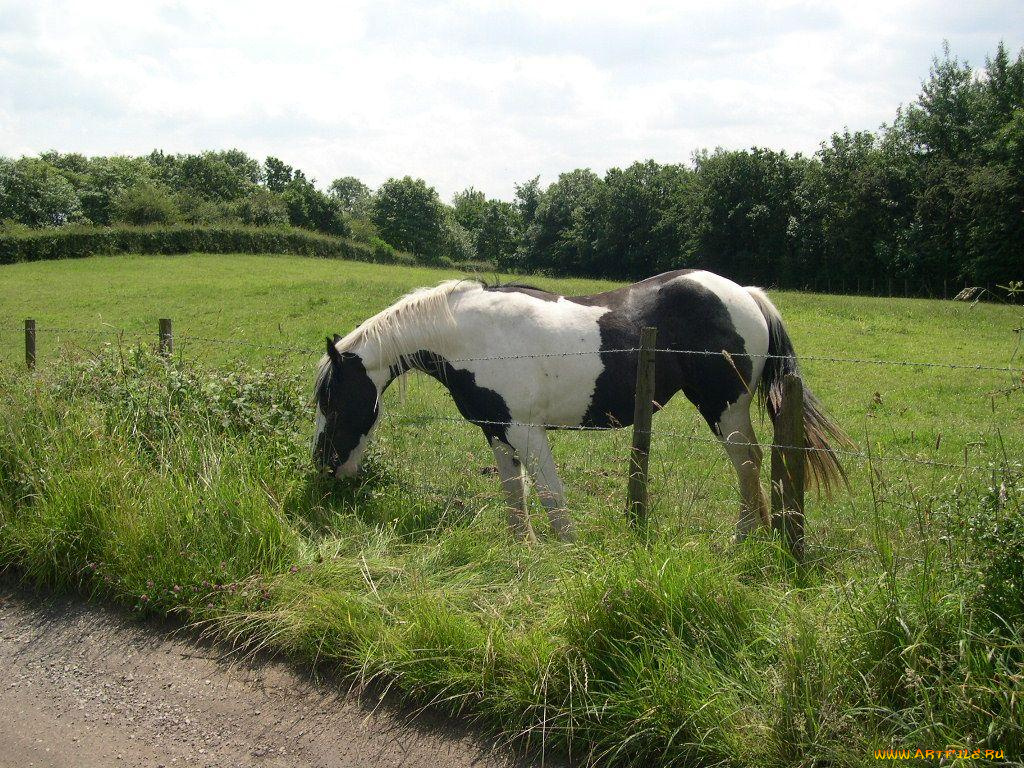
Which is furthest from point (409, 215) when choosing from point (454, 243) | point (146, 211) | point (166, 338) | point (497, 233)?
point (166, 338)

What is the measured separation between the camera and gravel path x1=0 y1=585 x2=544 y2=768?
9.54 ft

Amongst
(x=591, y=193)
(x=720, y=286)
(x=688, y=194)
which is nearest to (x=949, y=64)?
(x=688, y=194)

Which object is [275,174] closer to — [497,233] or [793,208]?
[497,233]

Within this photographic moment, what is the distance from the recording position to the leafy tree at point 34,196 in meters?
55.7

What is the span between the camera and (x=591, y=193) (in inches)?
2372

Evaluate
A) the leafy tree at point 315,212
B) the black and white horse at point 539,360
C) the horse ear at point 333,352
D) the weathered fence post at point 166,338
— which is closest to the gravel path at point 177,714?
the black and white horse at point 539,360

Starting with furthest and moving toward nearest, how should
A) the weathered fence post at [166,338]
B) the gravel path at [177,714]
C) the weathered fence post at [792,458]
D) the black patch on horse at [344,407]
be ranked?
the weathered fence post at [166,338] → the black patch on horse at [344,407] → the weathered fence post at [792,458] → the gravel path at [177,714]

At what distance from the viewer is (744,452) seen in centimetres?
504

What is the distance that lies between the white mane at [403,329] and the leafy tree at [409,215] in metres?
72.7

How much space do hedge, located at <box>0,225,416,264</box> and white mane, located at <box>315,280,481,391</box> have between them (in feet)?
127

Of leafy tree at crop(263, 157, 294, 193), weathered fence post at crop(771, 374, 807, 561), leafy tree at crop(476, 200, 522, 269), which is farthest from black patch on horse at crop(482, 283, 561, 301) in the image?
leafy tree at crop(263, 157, 294, 193)

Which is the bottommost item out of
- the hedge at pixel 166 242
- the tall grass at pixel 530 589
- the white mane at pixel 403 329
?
the tall grass at pixel 530 589

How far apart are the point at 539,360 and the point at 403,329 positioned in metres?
0.94

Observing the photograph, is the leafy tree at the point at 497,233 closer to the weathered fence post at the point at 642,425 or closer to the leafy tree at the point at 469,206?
the leafy tree at the point at 469,206
